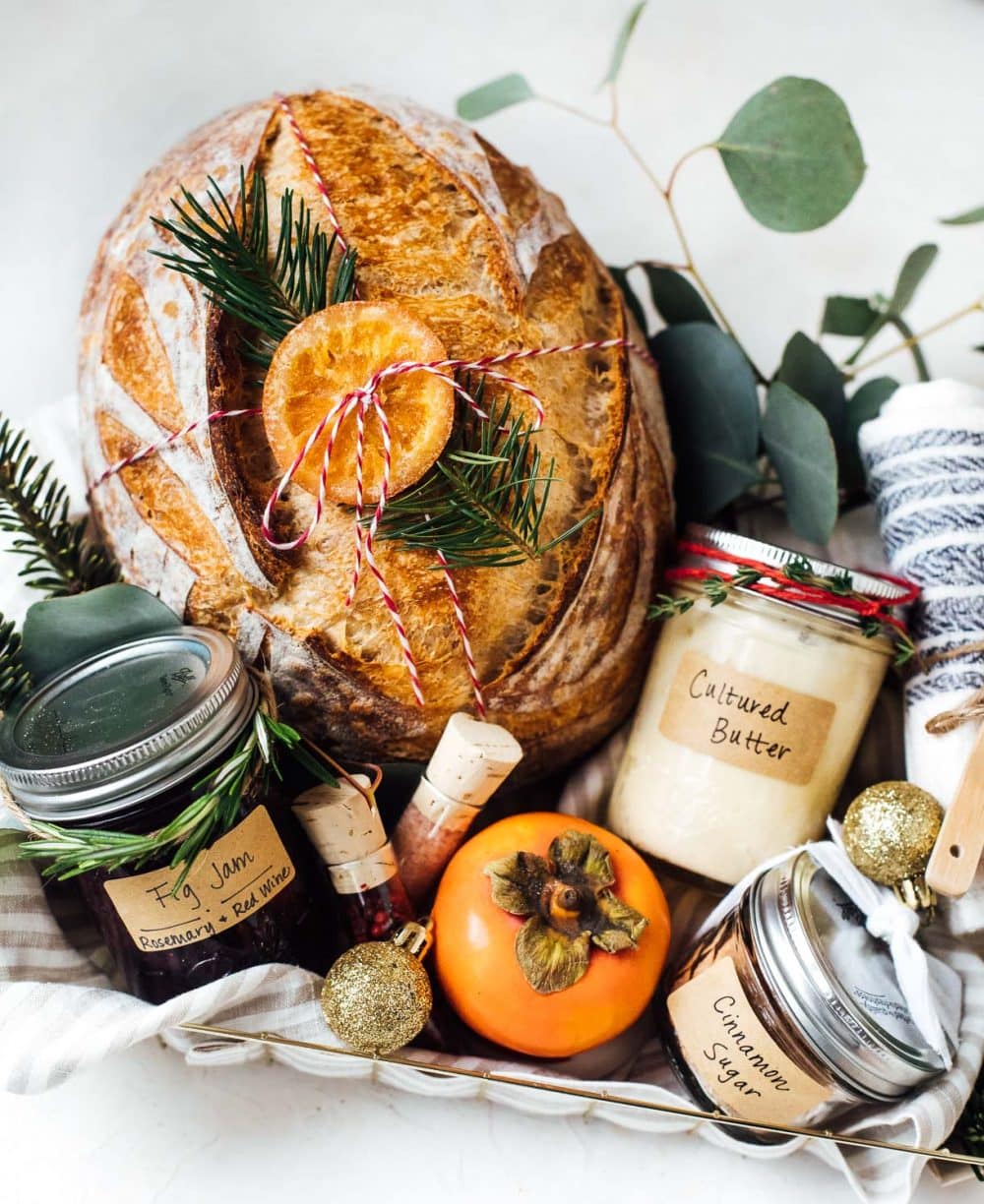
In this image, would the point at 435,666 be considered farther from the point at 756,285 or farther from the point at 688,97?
the point at 688,97

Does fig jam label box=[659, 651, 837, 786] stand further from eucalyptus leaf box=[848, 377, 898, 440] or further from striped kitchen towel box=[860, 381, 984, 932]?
eucalyptus leaf box=[848, 377, 898, 440]

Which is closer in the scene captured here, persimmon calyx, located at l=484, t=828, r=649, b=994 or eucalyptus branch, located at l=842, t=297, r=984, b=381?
persimmon calyx, located at l=484, t=828, r=649, b=994

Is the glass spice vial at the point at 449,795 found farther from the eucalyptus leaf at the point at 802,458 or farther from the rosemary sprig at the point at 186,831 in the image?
the eucalyptus leaf at the point at 802,458

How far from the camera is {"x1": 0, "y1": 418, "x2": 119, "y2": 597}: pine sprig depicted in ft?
2.91

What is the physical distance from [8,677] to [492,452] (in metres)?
0.45

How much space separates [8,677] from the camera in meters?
0.88

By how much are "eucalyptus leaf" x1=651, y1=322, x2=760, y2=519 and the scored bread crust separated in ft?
0.47

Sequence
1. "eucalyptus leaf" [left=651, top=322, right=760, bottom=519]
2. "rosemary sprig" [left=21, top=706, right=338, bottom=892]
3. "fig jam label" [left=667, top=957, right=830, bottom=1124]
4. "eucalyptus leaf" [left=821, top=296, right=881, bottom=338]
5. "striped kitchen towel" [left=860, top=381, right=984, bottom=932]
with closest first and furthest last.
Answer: "rosemary sprig" [left=21, top=706, right=338, bottom=892]
"fig jam label" [left=667, top=957, right=830, bottom=1124]
"striped kitchen towel" [left=860, top=381, right=984, bottom=932]
"eucalyptus leaf" [left=651, top=322, right=760, bottom=519]
"eucalyptus leaf" [left=821, top=296, right=881, bottom=338]

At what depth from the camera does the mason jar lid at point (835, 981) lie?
807mm

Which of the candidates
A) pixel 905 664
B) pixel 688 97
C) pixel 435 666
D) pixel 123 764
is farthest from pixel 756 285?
pixel 123 764

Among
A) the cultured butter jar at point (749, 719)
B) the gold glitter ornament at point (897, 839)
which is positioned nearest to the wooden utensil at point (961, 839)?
the gold glitter ornament at point (897, 839)

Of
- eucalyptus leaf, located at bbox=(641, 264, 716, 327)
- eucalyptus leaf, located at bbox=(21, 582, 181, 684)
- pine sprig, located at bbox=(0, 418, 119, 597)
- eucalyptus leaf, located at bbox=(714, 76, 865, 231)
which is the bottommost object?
eucalyptus leaf, located at bbox=(21, 582, 181, 684)

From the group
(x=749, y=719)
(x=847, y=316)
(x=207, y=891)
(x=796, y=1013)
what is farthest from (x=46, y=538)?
(x=847, y=316)

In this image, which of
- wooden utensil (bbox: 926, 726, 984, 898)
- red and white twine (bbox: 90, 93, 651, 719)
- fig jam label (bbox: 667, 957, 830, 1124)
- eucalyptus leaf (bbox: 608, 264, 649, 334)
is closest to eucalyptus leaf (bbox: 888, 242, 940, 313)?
eucalyptus leaf (bbox: 608, 264, 649, 334)
